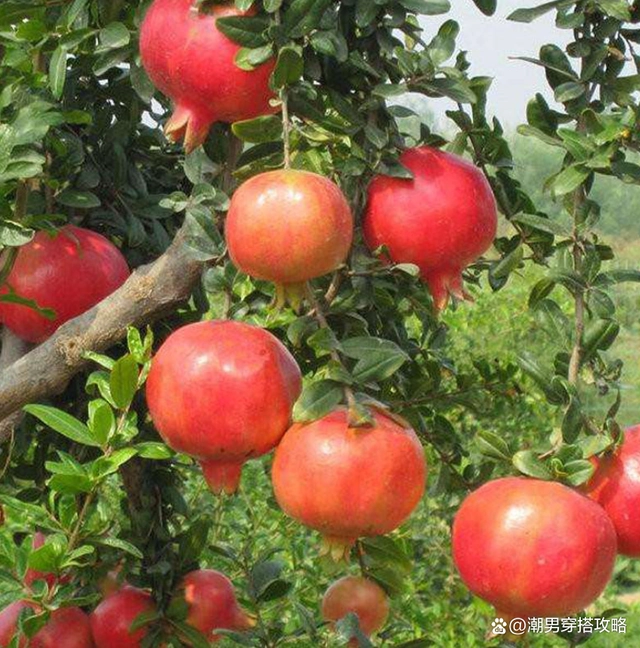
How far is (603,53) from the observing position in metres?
0.85

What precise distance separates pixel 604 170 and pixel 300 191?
9.1 inches

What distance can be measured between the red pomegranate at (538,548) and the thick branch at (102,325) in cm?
33

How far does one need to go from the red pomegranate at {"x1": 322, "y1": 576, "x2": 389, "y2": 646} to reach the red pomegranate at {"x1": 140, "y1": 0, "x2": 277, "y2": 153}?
453mm

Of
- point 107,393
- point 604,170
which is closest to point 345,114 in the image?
point 604,170

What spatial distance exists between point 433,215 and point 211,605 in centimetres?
51

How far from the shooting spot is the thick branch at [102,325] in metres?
0.96

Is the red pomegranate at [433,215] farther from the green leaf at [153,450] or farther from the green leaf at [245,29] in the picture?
the green leaf at [153,450]

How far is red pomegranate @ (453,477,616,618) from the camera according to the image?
72 centimetres

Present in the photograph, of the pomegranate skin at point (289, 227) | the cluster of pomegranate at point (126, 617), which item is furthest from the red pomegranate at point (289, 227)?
the cluster of pomegranate at point (126, 617)

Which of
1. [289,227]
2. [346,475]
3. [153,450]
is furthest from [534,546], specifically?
[153,450]

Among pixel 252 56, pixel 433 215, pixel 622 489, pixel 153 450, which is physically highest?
pixel 252 56

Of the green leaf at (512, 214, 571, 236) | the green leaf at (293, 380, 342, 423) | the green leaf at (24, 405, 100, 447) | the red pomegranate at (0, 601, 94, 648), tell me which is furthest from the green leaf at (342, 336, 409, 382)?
the red pomegranate at (0, 601, 94, 648)

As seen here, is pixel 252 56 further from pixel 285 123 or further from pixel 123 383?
pixel 123 383

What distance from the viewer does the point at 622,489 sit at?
0.78m
